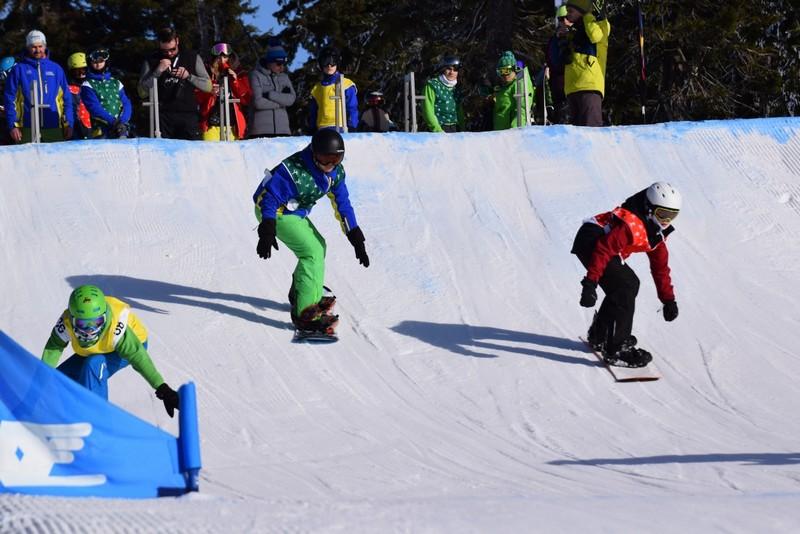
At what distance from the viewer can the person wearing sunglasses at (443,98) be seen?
13.3 meters

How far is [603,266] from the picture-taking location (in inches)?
345

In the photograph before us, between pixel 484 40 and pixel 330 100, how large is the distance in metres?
8.20

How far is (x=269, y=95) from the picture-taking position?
41.3 ft

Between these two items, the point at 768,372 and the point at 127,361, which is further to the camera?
the point at 768,372

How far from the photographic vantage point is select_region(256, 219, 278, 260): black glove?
881 centimetres

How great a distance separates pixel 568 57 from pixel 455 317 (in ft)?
12.8

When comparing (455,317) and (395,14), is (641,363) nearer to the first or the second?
(455,317)

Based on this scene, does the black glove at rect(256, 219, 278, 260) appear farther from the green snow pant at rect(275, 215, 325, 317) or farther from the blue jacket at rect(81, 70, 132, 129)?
the blue jacket at rect(81, 70, 132, 129)

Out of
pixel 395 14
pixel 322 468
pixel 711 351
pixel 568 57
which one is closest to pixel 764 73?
pixel 395 14

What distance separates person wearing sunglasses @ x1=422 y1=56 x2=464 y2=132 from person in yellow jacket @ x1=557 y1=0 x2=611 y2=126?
1.22m

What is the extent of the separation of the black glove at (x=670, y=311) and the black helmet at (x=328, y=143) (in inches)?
100

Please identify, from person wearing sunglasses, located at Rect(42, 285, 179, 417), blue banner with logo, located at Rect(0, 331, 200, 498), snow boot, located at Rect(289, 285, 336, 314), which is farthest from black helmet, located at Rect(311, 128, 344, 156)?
blue banner with logo, located at Rect(0, 331, 200, 498)

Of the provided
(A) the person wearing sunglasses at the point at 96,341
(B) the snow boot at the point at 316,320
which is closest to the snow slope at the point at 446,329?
(B) the snow boot at the point at 316,320

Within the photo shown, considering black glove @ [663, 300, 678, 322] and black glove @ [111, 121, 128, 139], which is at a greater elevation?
black glove @ [111, 121, 128, 139]
